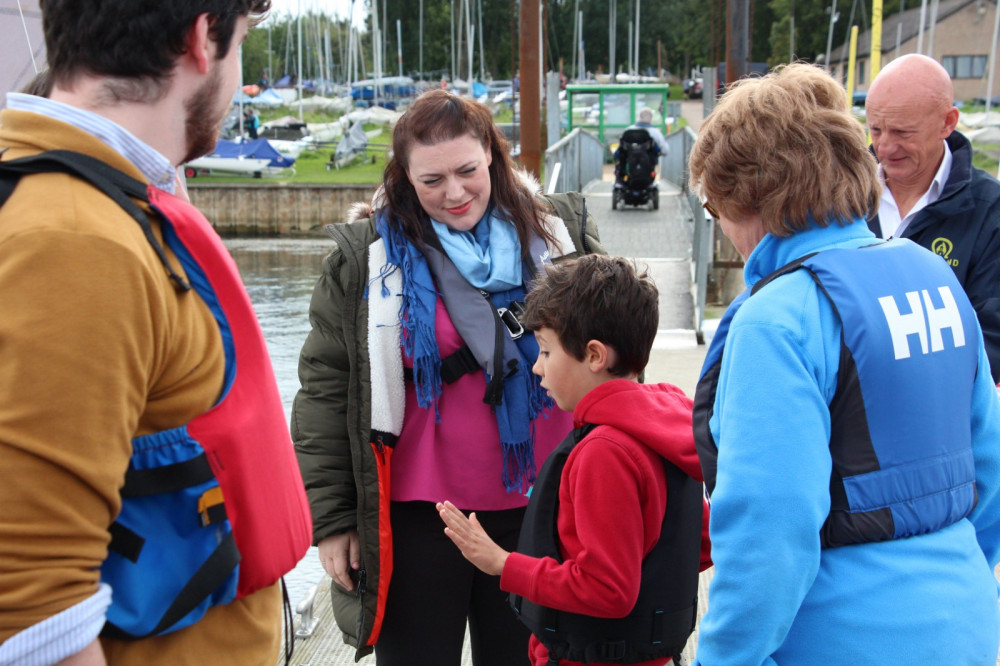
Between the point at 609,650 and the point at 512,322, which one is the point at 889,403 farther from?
the point at 512,322

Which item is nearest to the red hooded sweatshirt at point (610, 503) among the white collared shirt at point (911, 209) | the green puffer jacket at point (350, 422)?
the green puffer jacket at point (350, 422)

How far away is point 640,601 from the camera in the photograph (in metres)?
2.04

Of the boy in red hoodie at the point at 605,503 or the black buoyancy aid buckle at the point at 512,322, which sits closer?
the boy in red hoodie at the point at 605,503

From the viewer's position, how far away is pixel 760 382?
1.51m

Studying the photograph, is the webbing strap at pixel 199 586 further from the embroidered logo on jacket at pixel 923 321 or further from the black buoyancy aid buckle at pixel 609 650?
the embroidered logo on jacket at pixel 923 321

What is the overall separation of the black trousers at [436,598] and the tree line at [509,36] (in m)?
52.4

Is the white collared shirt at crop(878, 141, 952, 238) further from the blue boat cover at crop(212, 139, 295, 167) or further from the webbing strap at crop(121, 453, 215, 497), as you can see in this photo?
the blue boat cover at crop(212, 139, 295, 167)

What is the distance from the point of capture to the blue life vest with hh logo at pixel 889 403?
1.52 meters

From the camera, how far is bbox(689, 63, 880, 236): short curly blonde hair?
1.65m

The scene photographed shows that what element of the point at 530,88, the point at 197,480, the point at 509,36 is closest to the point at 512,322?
the point at 197,480

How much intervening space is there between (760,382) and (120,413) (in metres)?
0.95

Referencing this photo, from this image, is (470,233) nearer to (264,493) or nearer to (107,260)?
(264,493)

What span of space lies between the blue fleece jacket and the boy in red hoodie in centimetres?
40

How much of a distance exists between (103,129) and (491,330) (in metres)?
1.37
